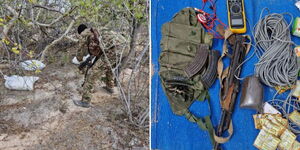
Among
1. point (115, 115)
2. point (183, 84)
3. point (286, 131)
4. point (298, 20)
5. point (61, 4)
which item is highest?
point (61, 4)

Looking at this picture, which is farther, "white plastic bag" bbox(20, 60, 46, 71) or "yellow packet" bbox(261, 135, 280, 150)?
"white plastic bag" bbox(20, 60, 46, 71)

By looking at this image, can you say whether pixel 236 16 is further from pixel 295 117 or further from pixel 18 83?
pixel 18 83

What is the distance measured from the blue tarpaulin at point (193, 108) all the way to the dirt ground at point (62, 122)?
1428 mm

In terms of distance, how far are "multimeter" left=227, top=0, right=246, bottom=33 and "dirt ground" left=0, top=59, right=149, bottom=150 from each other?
210 cm

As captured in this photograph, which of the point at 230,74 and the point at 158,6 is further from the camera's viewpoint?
the point at 158,6

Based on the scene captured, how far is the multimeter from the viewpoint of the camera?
181 centimetres

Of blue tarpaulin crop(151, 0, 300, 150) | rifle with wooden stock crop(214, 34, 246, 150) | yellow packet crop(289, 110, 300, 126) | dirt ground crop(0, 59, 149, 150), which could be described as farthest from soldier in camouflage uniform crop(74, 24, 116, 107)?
yellow packet crop(289, 110, 300, 126)

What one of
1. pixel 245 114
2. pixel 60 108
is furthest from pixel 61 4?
pixel 245 114

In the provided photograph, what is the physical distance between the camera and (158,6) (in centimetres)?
202

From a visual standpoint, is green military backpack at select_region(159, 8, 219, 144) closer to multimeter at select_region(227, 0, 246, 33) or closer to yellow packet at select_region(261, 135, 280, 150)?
multimeter at select_region(227, 0, 246, 33)

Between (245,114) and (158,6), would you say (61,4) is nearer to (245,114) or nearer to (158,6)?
(158,6)

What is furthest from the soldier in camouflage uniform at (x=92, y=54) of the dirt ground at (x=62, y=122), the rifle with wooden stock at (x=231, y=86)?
the rifle with wooden stock at (x=231, y=86)

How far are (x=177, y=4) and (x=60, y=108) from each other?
288 centimetres

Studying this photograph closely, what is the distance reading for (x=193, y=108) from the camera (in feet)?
6.36
